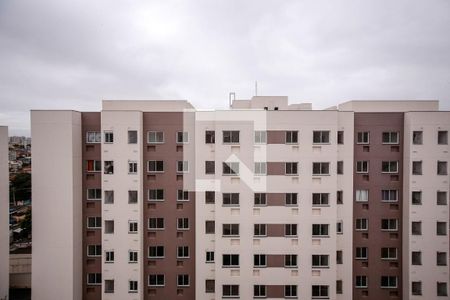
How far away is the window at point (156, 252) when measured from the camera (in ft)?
66.6

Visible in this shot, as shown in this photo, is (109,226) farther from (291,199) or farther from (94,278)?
(291,199)

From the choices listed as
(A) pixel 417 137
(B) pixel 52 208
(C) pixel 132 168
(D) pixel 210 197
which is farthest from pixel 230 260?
(A) pixel 417 137

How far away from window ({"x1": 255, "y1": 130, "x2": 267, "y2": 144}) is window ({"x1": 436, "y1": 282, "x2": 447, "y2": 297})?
Answer: 18052 millimetres

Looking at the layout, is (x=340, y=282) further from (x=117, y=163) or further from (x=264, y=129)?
(x=117, y=163)

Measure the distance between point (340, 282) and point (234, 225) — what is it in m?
9.96

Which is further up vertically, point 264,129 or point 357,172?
point 264,129

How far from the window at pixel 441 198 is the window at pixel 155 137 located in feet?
75.2

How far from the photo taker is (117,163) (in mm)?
19734

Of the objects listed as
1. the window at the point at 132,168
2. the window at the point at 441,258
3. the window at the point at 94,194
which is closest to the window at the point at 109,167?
the window at the point at 132,168

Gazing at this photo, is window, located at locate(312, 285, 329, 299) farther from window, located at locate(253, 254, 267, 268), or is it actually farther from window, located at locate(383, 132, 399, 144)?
window, located at locate(383, 132, 399, 144)

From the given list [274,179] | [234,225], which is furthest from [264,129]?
Answer: [234,225]

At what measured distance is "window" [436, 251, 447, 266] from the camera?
19.5 meters

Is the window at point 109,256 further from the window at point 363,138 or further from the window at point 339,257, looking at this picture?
the window at point 363,138

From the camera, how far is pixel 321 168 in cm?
1944
